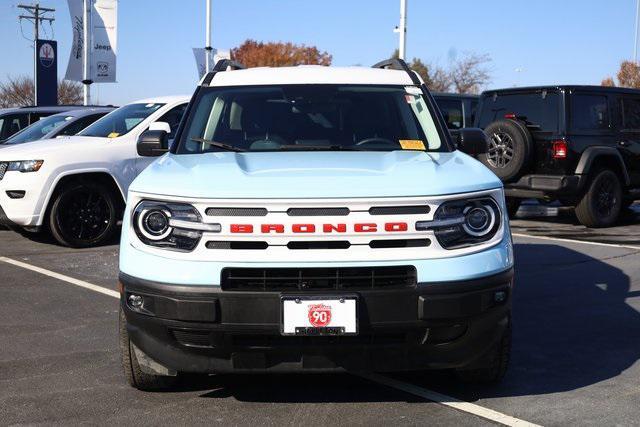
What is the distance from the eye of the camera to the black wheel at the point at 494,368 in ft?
13.0

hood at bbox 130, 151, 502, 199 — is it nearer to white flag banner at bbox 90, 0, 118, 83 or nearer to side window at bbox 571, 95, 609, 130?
side window at bbox 571, 95, 609, 130

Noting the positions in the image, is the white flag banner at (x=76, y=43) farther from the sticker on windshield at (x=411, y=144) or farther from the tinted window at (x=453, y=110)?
the sticker on windshield at (x=411, y=144)

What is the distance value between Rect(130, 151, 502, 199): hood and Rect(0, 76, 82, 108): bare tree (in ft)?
164

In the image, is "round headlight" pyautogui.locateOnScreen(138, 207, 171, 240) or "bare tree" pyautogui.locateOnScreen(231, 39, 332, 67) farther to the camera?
"bare tree" pyautogui.locateOnScreen(231, 39, 332, 67)

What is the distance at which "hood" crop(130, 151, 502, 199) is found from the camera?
3621 mm

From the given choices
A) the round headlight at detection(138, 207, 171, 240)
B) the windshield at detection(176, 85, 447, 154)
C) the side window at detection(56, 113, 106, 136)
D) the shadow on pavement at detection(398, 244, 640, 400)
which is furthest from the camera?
the side window at detection(56, 113, 106, 136)

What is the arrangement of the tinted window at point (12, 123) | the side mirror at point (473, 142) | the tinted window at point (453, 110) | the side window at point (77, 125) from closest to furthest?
the side mirror at point (473, 142) → the side window at point (77, 125) → the tinted window at point (12, 123) → the tinted window at point (453, 110)

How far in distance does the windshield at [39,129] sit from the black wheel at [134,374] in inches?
303

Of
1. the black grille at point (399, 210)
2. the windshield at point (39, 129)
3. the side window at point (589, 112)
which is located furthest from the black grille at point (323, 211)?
the windshield at point (39, 129)

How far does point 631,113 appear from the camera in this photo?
38.6 feet

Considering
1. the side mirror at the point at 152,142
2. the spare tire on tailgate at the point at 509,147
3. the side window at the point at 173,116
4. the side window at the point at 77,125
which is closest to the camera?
the side mirror at the point at 152,142

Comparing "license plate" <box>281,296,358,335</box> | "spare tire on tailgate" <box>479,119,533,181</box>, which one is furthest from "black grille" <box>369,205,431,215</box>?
"spare tire on tailgate" <box>479,119,533,181</box>

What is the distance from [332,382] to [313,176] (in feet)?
3.91

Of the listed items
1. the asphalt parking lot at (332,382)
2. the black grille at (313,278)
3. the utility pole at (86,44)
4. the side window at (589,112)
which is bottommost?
the asphalt parking lot at (332,382)
